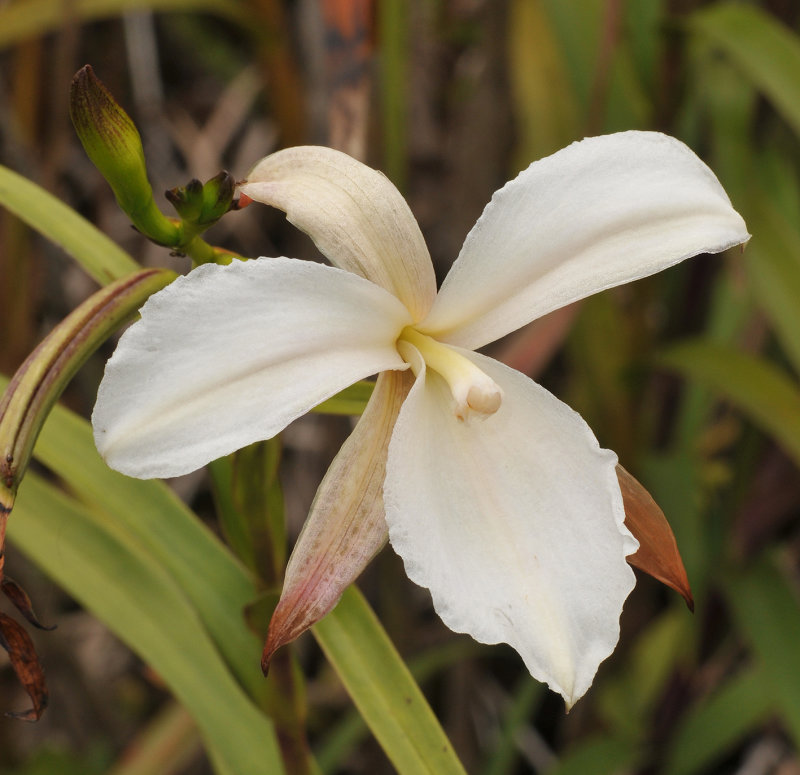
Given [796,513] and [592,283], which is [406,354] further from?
[796,513]

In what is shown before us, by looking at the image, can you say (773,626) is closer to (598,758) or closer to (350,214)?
(598,758)

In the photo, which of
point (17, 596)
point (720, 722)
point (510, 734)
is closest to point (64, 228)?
point (17, 596)

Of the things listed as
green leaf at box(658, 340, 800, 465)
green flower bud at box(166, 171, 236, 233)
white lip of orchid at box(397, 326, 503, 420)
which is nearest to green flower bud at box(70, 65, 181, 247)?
green flower bud at box(166, 171, 236, 233)

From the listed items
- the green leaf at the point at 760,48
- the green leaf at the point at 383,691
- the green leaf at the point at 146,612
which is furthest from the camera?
the green leaf at the point at 760,48

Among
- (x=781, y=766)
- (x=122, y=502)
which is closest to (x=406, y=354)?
(x=122, y=502)

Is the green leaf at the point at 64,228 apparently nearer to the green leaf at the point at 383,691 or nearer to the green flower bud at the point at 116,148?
the green flower bud at the point at 116,148

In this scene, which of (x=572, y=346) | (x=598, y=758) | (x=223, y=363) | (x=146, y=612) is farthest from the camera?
(x=572, y=346)

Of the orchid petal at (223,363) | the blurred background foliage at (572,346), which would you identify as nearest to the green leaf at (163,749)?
the blurred background foliage at (572,346)
